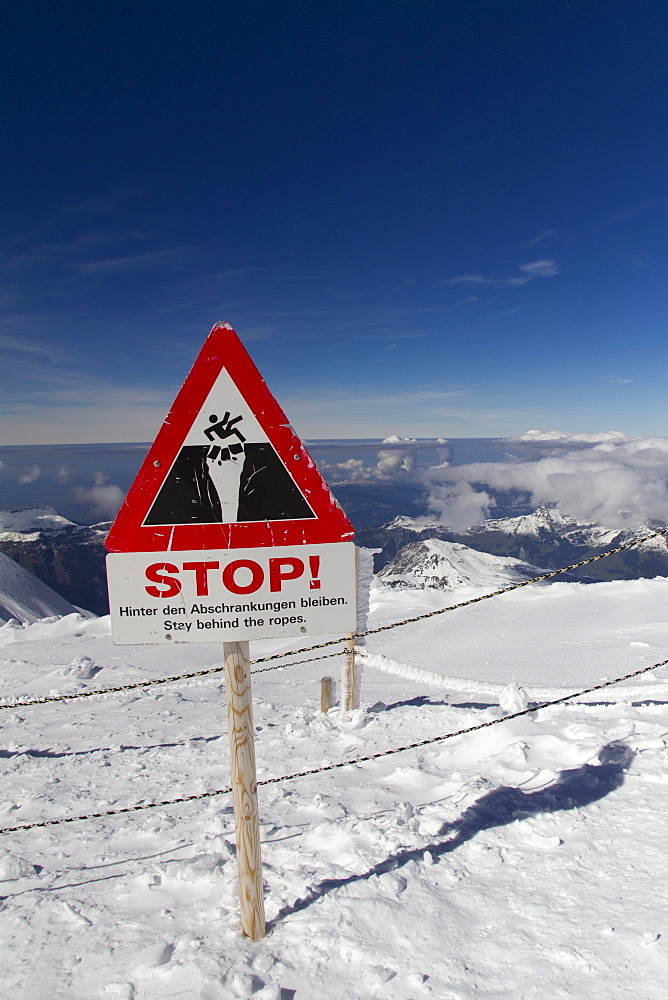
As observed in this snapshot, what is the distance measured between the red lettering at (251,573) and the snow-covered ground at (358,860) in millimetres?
1903

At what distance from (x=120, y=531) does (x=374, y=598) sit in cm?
2281

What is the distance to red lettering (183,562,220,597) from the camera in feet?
8.27

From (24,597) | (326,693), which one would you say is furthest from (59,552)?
(326,693)

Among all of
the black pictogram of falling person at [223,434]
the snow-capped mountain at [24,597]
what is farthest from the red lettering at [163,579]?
the snow-capped mountain at [24,597]

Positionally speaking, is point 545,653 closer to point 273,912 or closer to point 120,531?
point 273,912

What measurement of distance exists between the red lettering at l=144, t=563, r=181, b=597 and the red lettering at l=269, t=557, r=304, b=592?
462 millimetres

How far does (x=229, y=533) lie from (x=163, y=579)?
413mm

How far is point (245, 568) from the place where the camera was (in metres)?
2.53

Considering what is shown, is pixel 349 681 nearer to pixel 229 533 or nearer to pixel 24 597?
pixel 229 533

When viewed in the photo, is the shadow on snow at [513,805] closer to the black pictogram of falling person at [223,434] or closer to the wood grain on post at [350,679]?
the black pictogram of falling person at [223,434]

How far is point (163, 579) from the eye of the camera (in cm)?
253

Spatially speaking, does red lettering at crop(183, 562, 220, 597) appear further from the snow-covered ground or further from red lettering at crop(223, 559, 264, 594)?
the snow-covered ground

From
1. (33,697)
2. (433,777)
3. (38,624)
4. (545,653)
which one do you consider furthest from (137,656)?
(433,777)

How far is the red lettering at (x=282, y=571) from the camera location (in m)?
2.54
